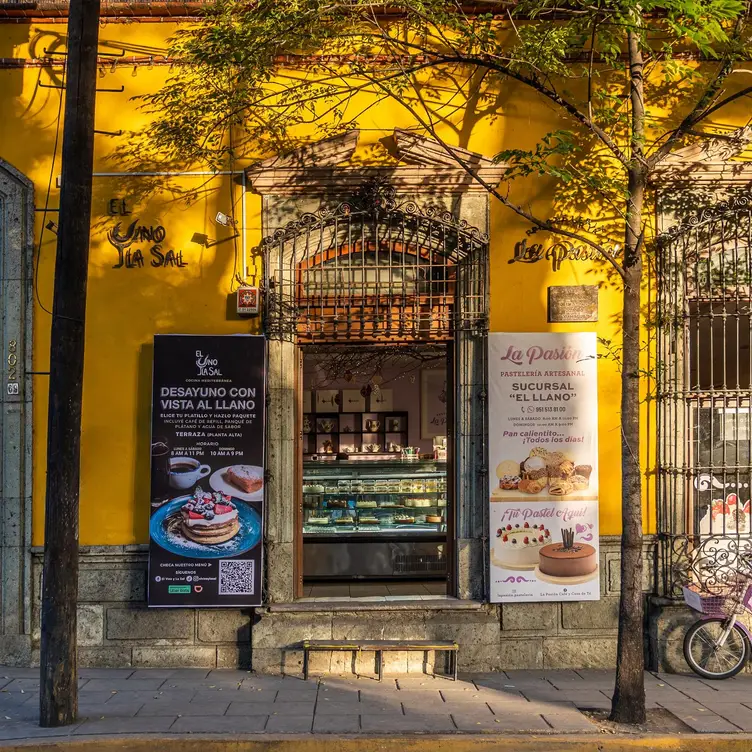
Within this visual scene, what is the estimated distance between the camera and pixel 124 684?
309 inches

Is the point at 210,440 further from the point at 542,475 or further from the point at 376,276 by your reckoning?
the point at 542,475

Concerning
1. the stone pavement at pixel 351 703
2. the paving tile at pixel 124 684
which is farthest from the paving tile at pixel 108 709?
the paving tile at pixel 124 684

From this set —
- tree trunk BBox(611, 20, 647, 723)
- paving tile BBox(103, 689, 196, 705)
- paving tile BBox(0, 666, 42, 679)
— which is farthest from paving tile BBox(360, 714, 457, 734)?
paving tile BBox(0, 666, 42, 679)

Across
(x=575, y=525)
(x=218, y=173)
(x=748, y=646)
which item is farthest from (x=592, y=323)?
(x=218, y=173)

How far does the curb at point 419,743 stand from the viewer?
6.34 metres

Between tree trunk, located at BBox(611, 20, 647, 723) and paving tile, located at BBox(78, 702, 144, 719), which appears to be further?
paving tile, located at BBox(78, 702, 144, 719)

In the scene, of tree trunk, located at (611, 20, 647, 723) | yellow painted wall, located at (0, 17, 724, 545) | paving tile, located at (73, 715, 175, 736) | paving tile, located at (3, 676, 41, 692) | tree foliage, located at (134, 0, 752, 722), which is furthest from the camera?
yellow painted wall, located at (0, 17, 724, 545)

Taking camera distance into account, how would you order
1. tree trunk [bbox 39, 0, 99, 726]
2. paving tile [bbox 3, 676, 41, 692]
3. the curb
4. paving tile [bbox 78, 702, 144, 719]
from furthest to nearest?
paving tile [bbox 3, 676, 41, 692] → paving tile [bbox 78, 702, 144, 719] → tree trunk [bbox 39, 0, 99, 726] → the curb

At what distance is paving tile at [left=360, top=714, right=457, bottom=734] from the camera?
6641mm

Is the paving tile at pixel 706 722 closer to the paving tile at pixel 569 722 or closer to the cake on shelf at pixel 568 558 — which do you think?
the paving tile at pixel 569 722

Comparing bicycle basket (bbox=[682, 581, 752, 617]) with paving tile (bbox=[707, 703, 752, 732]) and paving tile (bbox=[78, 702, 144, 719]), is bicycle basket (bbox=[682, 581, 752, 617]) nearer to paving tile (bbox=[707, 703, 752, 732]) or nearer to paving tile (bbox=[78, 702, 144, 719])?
paving tile (bbox=[707, 703, 752, 732])

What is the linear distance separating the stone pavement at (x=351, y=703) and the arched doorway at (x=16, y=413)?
52 cm

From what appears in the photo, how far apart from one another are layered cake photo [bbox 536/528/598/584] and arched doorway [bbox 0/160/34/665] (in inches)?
194

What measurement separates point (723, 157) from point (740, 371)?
209cm
